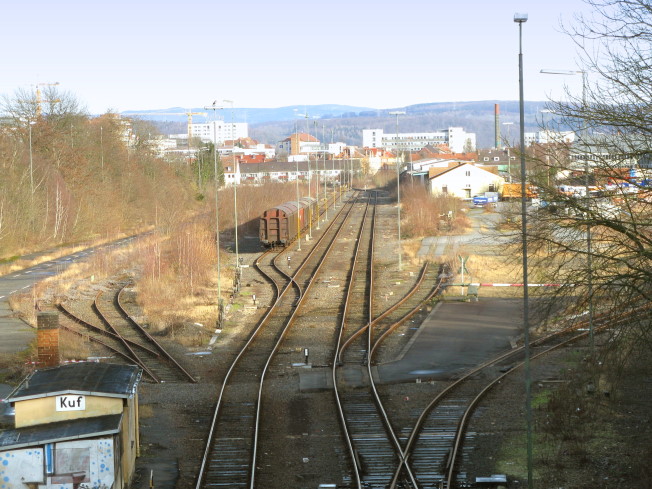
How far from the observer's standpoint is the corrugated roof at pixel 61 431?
10.1 m

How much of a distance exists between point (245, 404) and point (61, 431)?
529 centimetres

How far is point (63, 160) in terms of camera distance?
182 ft

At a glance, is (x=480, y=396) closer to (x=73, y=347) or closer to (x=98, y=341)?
(x=73, y=347)

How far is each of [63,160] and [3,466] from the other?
4820 cm

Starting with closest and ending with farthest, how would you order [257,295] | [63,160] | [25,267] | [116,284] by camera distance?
[257,295]
[116,284]
[25,267]
[63,160]

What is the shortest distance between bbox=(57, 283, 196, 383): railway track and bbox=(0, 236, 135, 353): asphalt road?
4.20 ft

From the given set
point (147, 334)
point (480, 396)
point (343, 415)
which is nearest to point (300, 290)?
point (147, 334)

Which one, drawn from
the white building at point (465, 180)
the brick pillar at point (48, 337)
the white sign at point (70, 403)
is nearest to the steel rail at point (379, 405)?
the white sign at point (70, 403)

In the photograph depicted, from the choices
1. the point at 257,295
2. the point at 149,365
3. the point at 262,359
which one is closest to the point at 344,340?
the point at 262,359

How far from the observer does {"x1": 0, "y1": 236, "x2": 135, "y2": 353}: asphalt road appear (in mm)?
21375

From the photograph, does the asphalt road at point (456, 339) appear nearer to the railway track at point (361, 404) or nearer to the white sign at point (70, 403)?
the railway track at point (361, 404)

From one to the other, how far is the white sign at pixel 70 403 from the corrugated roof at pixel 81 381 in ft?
0.39

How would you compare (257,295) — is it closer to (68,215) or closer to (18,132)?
(68,215)

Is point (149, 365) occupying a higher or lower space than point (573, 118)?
lower
